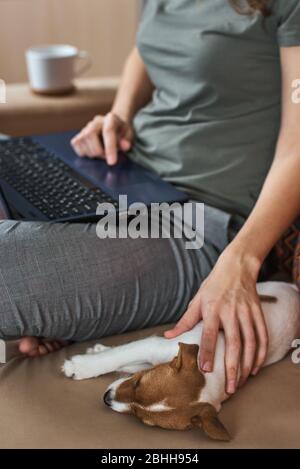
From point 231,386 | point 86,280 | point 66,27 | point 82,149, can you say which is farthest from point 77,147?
point 66,27

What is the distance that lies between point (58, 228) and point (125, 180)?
0.20 m

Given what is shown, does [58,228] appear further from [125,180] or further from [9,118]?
[9,118]

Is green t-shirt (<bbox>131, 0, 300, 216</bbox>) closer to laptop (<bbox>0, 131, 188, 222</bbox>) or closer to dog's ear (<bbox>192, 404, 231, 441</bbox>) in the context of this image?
laptop (<bbox>0, 131, 188, 222</bbox>)

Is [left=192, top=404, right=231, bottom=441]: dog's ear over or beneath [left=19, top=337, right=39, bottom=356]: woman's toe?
Answer: over

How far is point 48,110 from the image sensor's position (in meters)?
1.55

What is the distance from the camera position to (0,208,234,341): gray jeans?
0.97 metres

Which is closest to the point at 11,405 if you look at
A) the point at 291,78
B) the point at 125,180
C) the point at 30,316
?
the point at 30,316

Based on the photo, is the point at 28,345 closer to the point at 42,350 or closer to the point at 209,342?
the point at 42,350

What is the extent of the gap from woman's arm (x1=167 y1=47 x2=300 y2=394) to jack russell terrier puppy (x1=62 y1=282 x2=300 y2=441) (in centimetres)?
2

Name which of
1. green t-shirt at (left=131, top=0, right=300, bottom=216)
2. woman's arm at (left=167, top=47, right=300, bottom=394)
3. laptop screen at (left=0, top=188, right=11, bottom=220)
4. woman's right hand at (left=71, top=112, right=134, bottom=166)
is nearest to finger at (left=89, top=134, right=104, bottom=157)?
woman's right hand at (left=71, top=112, right=134, bottom=166)

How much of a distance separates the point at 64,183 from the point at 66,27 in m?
1.40

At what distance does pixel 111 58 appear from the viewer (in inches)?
99.9

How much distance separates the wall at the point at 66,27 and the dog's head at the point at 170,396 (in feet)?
5.80

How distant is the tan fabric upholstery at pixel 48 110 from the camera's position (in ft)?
5.00
